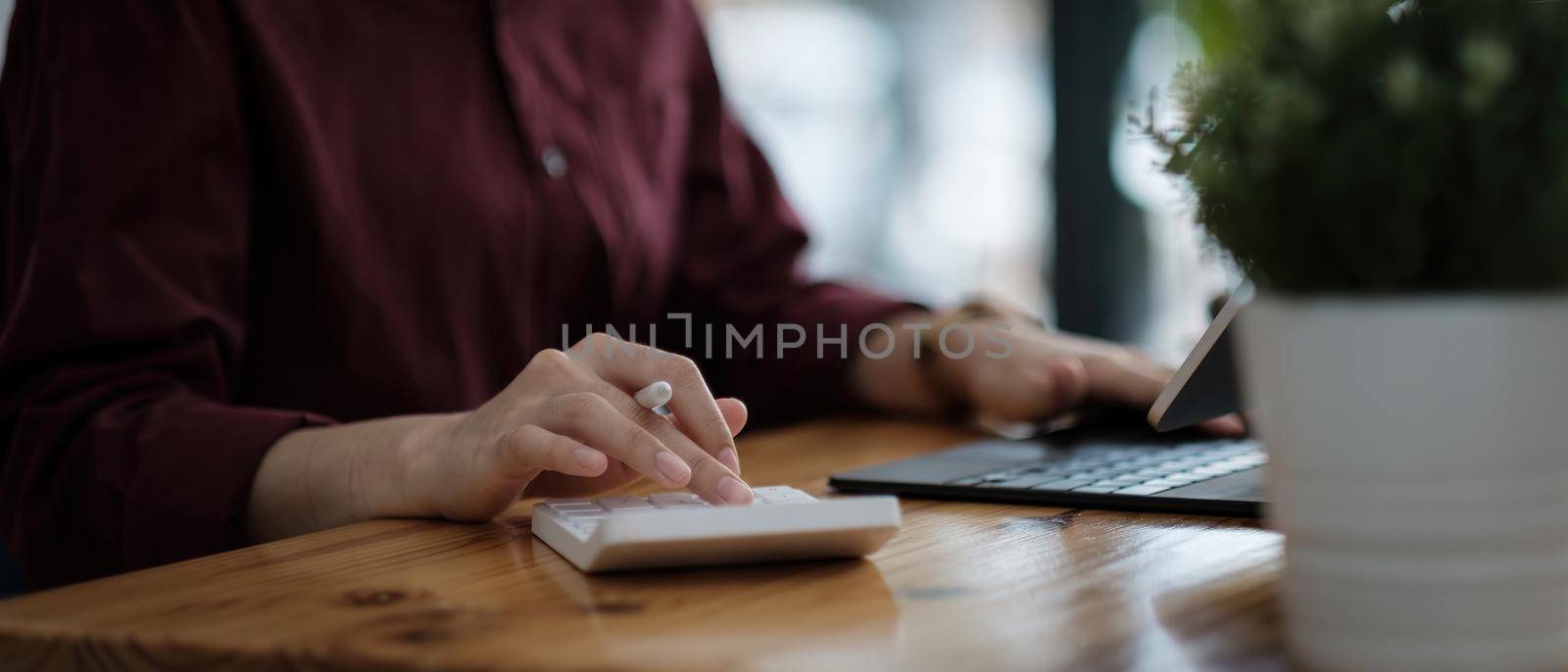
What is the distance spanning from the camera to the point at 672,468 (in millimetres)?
631

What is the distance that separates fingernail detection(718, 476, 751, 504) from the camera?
63cm

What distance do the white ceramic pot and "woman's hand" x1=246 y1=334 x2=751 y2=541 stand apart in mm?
309

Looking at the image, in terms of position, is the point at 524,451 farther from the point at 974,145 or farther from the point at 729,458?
the point at 974,145

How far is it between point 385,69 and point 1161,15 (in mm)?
1577

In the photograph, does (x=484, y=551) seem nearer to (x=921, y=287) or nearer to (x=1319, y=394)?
(x=1319, y=394)

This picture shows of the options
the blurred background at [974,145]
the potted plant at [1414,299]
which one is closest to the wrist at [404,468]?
the potted plant at [1414,299]

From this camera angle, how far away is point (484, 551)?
0.63 meters

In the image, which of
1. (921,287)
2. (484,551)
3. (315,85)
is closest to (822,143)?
(921,287)

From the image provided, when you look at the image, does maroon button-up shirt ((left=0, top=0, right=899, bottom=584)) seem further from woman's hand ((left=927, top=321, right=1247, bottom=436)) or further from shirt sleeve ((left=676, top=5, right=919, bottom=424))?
woman's hand ((left=927, top=321, right=1247, bottom=436))

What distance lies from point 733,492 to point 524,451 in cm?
11

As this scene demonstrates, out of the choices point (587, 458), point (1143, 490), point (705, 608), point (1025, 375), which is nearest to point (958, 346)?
point (1025, 375)

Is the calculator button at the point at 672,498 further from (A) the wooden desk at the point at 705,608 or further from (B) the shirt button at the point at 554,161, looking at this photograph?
(B) the shirt button at the point at 554,161

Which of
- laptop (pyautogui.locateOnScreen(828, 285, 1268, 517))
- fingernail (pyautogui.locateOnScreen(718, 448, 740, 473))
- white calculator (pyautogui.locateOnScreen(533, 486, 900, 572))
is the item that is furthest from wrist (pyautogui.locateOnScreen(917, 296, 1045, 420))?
white calculator (pyautogui.locateOnScreen(533, 486, 900, 572))

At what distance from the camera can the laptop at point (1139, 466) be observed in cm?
70
